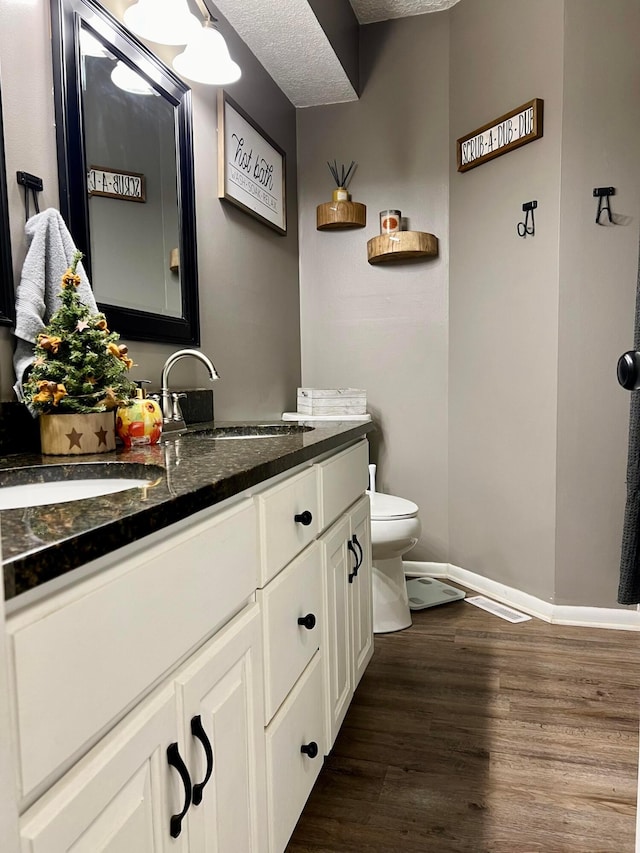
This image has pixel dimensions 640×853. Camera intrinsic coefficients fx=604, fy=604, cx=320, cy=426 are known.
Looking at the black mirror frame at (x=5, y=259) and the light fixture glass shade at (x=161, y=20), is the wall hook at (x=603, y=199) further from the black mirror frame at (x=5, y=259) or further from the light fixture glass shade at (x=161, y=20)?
the black mirror frame at (x=5, y=259)

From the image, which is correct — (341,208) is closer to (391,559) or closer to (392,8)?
(392,8)

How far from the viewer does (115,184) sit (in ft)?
5.12

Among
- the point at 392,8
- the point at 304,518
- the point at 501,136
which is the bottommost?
the point at 304,518

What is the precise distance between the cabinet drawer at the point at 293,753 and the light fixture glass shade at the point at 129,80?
151cm

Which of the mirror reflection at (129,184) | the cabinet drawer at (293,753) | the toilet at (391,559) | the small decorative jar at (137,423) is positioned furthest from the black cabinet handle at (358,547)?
the mirror reflection at (129,184)

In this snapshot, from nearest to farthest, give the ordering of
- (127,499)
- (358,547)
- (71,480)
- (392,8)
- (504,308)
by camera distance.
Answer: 1. (127,499)
2. (71,480)
3. (358,547)
4. (504,308)
5. (392,8)

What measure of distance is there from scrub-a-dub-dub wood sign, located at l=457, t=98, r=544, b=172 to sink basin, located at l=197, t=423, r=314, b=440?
5.16ft

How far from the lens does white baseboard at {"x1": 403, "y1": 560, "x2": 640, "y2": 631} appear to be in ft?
7.77

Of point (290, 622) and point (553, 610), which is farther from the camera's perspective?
point (553, 610)

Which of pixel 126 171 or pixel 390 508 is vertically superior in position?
pixel 126 171

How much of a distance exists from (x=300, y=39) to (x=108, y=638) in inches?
96.8

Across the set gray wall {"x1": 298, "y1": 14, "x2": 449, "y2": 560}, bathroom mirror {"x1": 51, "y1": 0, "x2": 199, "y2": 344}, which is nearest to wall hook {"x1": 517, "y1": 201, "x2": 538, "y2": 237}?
gray wall {"x1": 298, "y1": 14, "x2": 449, "y2": 560}

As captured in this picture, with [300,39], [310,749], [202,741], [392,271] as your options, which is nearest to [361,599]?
[310,749]

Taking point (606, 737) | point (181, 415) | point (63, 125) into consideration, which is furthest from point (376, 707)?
point (63, 125)
